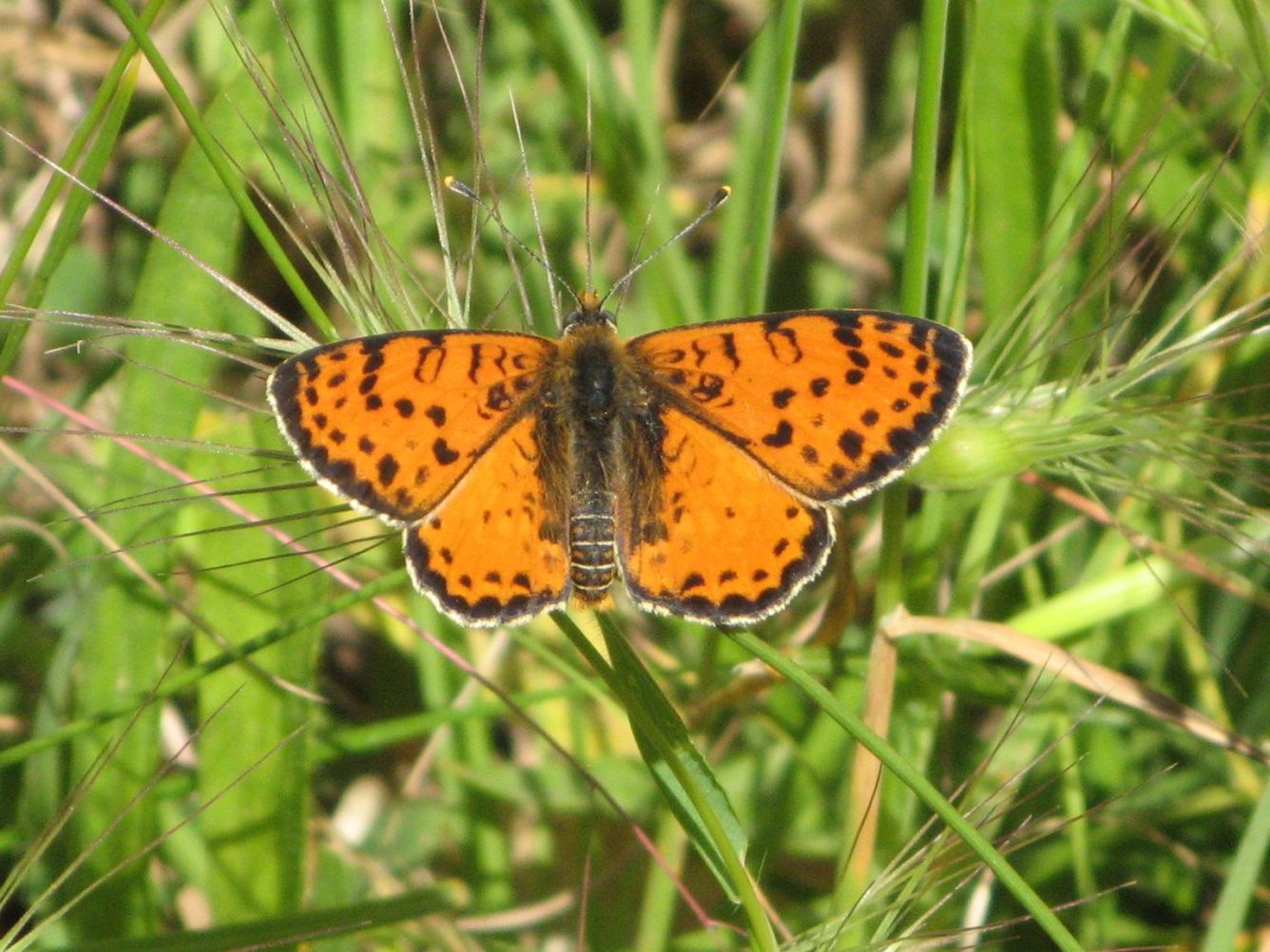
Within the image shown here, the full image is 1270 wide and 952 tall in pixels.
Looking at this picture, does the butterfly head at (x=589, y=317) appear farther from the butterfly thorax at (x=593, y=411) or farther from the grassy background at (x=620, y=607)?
the grassy background at (x=620, y=607)

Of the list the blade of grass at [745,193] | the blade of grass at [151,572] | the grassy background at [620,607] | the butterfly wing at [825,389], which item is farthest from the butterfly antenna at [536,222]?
the blade of grass at [151,572]

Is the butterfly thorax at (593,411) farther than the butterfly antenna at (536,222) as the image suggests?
Yes

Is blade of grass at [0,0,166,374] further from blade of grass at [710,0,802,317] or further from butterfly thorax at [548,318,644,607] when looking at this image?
blade of grass at [710,0,802,317]

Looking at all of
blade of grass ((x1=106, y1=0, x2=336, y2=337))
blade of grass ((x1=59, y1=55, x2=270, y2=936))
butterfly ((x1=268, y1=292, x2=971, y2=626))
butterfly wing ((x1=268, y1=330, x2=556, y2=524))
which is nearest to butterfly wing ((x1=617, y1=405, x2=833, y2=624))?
butterfly ((x1=268, y1=292, x2=971, y2=626))

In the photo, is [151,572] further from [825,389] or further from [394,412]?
[825,389]

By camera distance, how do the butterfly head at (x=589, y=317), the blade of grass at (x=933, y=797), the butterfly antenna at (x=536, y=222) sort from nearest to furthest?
→ the blade of grass at (x=933, y=797) → the butterfly antenna at (x=536, y=222) → the butterfly head at (x=589, y=317)

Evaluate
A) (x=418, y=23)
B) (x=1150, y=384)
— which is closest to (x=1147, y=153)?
(x=1150, y=384)
